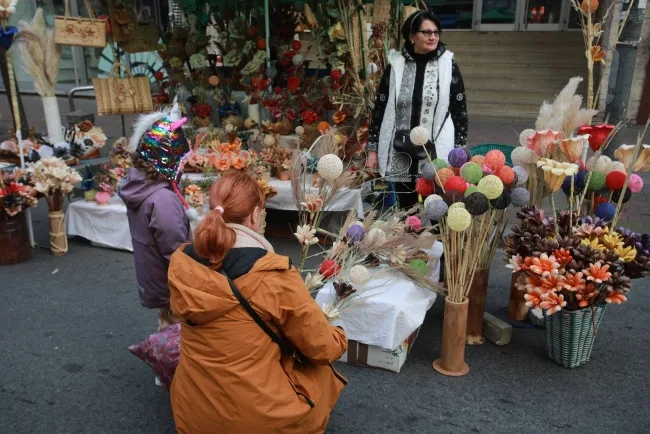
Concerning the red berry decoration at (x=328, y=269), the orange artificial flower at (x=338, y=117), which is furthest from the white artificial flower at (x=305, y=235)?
the orange artificial flower at (x=338, y=117)

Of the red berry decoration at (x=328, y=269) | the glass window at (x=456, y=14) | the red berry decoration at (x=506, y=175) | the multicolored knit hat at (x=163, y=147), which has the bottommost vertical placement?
the red berry decoration at (x=328, y=269)

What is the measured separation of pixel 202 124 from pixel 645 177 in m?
5.14

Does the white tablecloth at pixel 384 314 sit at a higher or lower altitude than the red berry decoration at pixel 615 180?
lower

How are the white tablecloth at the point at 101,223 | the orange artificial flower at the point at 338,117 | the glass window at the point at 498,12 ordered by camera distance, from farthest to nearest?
the glass window at the point at 498,12 < the orange artificial flower at the point at 338,117 < the white tablecloth at the point at 101,223

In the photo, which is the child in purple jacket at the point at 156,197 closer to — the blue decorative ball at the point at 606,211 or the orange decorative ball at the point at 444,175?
the orange decorative ball at the point at 444,175

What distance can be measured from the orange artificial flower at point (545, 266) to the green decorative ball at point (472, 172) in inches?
18.0

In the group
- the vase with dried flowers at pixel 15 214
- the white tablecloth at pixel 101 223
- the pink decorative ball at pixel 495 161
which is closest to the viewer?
the pink decorative ball at pixel 495 161

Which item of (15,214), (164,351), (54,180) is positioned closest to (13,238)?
(15,214)

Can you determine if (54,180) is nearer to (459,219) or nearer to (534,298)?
(459,219)

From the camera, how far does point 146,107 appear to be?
17.4 feet

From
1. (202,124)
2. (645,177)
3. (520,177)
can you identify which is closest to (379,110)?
(520,177)

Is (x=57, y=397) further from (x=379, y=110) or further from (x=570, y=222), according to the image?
(x=570, y=222)

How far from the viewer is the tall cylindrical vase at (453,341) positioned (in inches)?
110

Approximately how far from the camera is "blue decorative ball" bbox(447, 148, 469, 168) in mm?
2791
